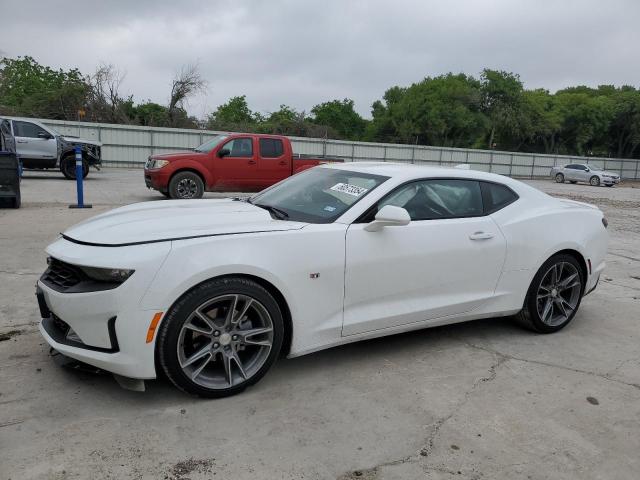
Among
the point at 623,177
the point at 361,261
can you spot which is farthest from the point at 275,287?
the point at 623,177

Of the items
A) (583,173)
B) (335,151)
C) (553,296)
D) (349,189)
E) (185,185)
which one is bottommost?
(553,296)

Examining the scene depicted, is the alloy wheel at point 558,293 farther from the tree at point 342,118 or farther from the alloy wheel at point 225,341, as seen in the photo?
the tree at point 342,118

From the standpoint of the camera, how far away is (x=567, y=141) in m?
58.2

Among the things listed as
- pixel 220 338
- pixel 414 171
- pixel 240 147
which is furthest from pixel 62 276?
pixel 240 147

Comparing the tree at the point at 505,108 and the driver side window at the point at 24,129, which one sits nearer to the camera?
the driver side window at the point at 24,129

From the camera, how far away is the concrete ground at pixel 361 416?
2480 millimetres

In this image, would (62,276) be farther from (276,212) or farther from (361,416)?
(361,416)

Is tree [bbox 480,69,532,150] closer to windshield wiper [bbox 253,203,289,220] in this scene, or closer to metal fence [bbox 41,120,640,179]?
metal fence [bbox 41,120,640,179]

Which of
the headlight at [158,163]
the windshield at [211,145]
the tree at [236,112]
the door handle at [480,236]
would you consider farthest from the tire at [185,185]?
the tree at [236,112]

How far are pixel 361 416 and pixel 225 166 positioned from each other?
10275 millimetres

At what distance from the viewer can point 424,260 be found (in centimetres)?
361

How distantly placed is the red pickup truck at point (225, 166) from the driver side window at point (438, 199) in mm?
8408

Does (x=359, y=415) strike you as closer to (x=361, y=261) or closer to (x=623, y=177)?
(x=361, y=261)

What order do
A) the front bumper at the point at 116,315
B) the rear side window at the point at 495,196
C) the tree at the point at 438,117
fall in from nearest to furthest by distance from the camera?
the front bumper at the point at 116,315 < the rear side window at the point at 495,196 < the tree at the point at 438,117
